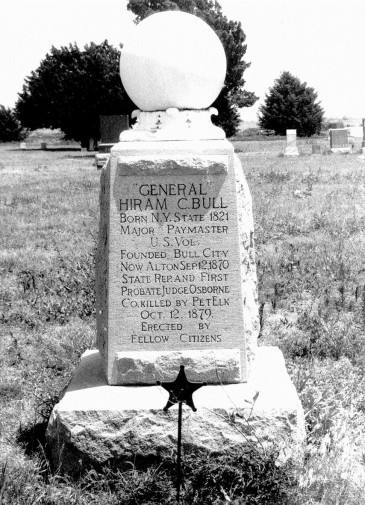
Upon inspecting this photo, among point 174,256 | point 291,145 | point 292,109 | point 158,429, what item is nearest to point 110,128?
point 291,145

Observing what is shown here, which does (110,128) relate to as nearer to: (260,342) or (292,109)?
(260,342)

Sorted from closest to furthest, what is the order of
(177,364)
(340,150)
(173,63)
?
(173,63), (177,364), (340,150)

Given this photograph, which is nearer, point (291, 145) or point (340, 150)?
point (340, 150)

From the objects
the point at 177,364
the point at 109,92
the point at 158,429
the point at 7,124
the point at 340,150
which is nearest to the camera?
the point at 158,429

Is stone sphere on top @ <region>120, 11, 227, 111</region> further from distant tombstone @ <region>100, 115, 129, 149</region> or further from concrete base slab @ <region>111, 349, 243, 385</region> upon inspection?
distant tombstone @ <region>100, 115, 129, 149</region>

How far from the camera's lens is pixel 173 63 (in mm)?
3865

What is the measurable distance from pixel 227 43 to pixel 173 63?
41.1 meters

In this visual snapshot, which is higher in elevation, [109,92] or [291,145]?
[109,92]

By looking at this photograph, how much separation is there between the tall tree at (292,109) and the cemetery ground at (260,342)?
1528 inches

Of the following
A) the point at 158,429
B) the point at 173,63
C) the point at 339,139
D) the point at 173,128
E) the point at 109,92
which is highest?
the point at 109,92

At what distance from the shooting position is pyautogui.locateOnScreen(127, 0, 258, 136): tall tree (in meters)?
42.8

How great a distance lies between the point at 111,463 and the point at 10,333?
2.28m

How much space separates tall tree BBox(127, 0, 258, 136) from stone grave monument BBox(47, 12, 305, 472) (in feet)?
126

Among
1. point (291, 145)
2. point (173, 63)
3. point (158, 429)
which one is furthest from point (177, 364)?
point (291, 145)
